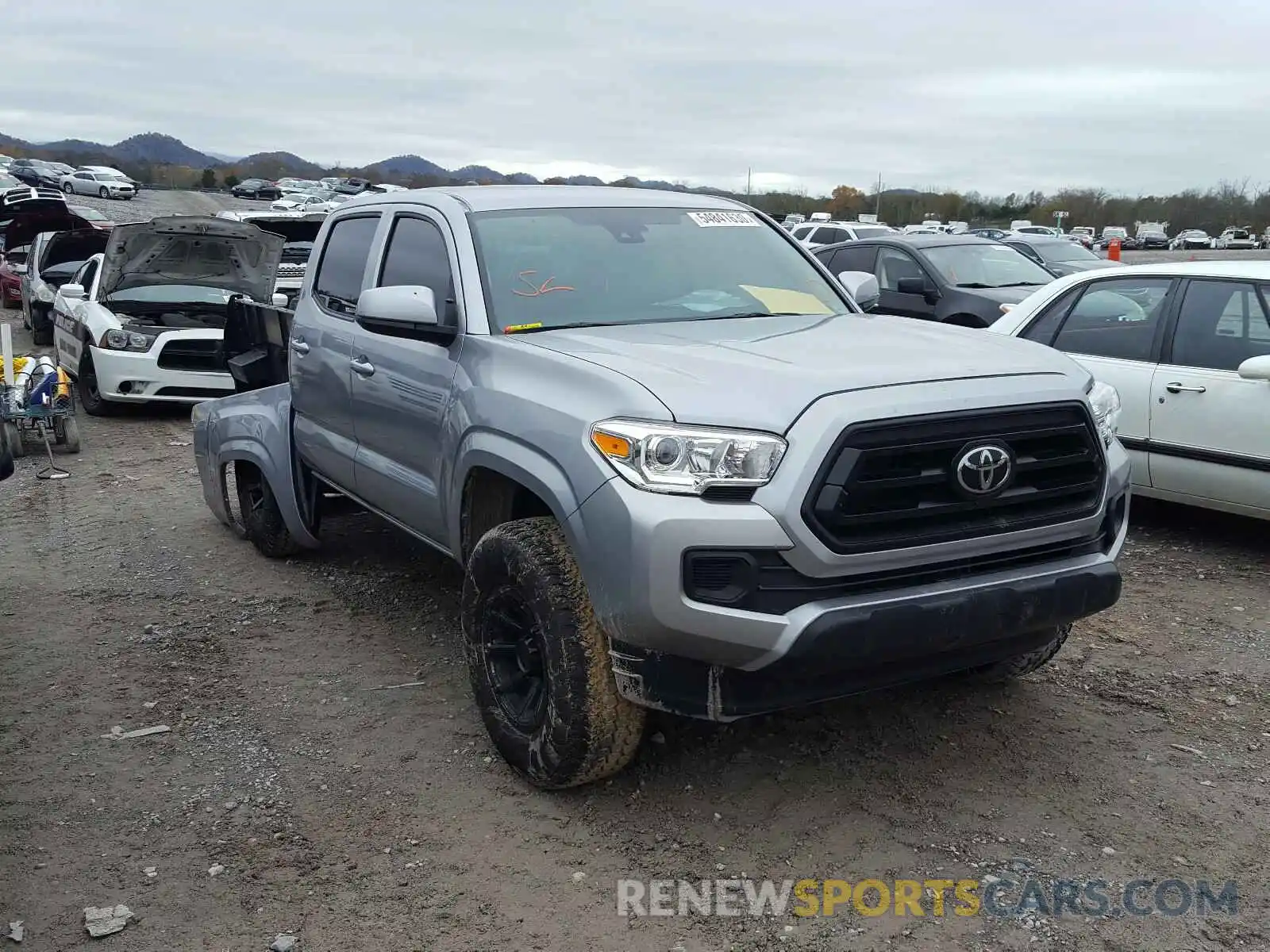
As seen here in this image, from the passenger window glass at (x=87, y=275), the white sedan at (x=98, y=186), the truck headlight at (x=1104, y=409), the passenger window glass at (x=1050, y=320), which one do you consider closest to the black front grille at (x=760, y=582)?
the truck headlight at (x=1104, y=409)

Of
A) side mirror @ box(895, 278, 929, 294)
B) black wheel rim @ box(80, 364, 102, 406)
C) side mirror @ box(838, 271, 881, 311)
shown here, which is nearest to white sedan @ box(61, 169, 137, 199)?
black wheel rim @ box(80, 364, 102, 406)

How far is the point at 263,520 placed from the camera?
657 cm

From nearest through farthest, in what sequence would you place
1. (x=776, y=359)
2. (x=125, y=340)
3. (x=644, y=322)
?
(x=776, y=359)
(x=644, y=322)
(x=125, y=340)

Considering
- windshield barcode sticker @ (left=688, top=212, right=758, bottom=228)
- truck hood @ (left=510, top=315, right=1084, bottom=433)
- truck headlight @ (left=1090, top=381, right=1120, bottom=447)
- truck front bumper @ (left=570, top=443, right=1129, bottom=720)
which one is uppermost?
windshield barcode sticker @ (left=688, top=212, right=758, bottom=228)

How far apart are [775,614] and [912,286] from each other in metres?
9.01

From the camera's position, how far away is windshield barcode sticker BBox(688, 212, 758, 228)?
16.2ft

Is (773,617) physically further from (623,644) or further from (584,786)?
(584,786)

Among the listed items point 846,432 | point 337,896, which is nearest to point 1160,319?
point 846,432

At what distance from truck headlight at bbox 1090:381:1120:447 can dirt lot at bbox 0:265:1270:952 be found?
1.09 metres

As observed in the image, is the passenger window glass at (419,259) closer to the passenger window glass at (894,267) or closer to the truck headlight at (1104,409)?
the truck headlight at (1104,409)

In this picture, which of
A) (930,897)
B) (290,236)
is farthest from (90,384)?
(930,897)

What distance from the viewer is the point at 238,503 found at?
716 centimetres

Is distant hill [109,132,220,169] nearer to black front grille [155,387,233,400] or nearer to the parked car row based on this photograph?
the parked car row

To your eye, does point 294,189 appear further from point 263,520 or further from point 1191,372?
point 1191,372
